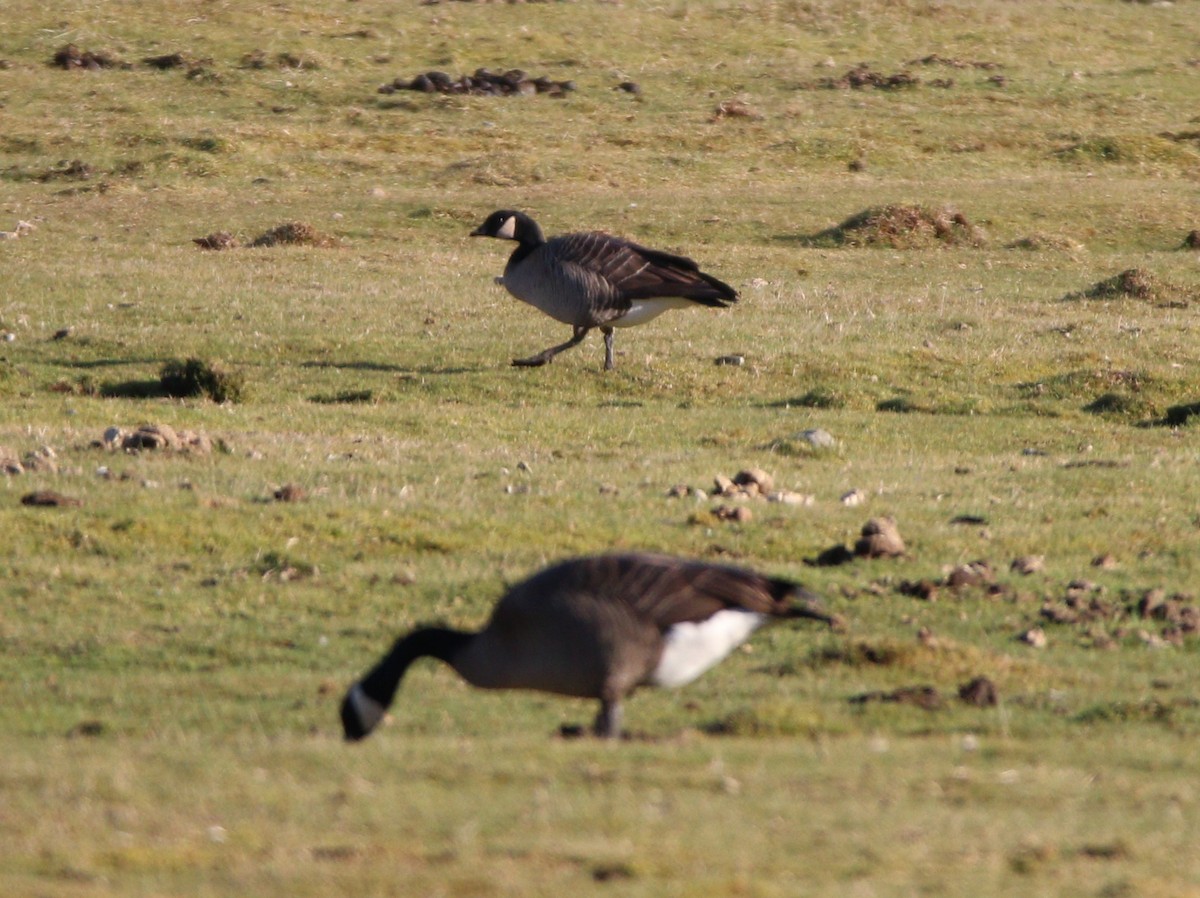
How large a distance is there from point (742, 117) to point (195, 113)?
12052 mm

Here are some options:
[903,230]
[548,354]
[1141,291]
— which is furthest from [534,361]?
[903,230]

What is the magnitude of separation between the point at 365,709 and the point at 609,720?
95 cm

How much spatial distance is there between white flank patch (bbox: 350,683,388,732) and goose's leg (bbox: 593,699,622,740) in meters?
0.85

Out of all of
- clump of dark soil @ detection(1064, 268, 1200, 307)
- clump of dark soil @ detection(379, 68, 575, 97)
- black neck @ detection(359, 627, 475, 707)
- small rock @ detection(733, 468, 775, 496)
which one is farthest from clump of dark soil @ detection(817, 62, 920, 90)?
black neck @ detection(359, 627, 475, 707)

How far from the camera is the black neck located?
668cm

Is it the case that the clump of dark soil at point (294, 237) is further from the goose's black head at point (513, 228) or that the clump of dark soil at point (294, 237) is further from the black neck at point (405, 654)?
the black neck at point (405, 654)

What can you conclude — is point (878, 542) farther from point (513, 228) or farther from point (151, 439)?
point (513, 228)

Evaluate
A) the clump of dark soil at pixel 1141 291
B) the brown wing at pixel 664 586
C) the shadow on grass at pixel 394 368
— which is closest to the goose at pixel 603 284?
the shadow on grass at pixel 394 368

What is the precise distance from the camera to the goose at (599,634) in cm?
659

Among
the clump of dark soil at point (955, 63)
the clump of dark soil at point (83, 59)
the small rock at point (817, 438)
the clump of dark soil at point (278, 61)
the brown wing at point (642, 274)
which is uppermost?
the brown wing at point (642, 274)

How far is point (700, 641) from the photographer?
6.70 meters

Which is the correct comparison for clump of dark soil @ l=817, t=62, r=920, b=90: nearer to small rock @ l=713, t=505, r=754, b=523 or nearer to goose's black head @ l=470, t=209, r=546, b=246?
goose's black head @ l=470, t=209, r=546, b=246

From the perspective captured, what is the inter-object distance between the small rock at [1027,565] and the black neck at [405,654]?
14.6ft

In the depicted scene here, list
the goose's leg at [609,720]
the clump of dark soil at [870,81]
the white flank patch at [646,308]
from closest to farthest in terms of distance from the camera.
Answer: the goose's leg at [609,720] < the white flank patch at [646,308] < the clump of dark soil at [870,81]
